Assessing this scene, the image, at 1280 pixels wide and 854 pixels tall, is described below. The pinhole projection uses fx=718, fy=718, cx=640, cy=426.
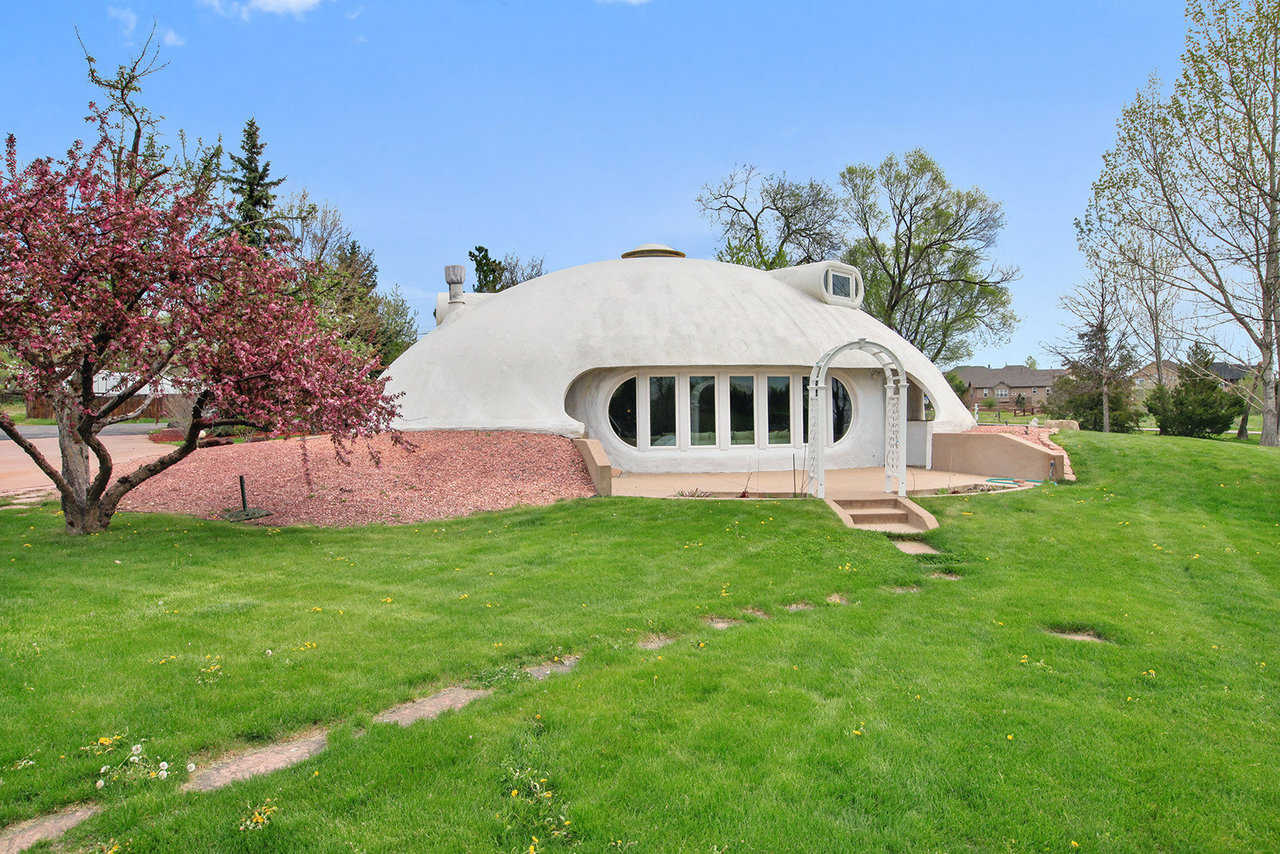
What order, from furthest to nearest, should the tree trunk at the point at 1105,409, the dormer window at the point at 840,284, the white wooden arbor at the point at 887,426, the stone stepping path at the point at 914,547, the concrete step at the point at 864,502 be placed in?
the tree trunk at the point at 1105,409 < the dormer window at the point at 840,284 < the white wooden arbor at the point at 887,426 < the concrete step at the point at 864,502 < the stone stepping path at the point at 914,547

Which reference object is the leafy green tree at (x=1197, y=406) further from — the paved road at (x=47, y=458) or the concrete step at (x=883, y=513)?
the paved road at (x=47, y=458)

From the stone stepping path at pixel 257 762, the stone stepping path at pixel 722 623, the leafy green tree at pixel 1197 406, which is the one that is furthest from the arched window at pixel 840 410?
the leafy green tree at pixel 1197 406

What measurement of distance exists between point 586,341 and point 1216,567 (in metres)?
10.7

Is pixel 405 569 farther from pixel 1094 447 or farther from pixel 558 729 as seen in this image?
pixel 1094 447

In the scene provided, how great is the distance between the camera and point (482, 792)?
11.0 feet

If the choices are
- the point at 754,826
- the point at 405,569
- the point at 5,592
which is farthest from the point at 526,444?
the point at 754,826

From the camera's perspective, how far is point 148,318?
7906mm

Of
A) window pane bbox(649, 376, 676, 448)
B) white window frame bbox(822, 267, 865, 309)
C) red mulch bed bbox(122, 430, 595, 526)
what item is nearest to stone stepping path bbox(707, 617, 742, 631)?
red mulch bed bbox(122, 430, 595, 526)

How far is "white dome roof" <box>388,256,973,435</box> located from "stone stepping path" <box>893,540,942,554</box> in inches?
235

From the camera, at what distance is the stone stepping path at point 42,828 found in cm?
299

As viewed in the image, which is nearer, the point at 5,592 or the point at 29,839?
the point at 29,839

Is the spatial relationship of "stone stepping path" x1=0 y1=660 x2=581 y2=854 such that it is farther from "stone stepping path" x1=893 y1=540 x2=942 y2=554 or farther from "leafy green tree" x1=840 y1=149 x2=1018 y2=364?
"leafy green tree" x1=840 y1=149 x2=1018 y2=364

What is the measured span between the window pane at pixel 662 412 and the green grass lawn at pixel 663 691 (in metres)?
6.22

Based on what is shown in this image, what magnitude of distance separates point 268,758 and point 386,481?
29.0ft
